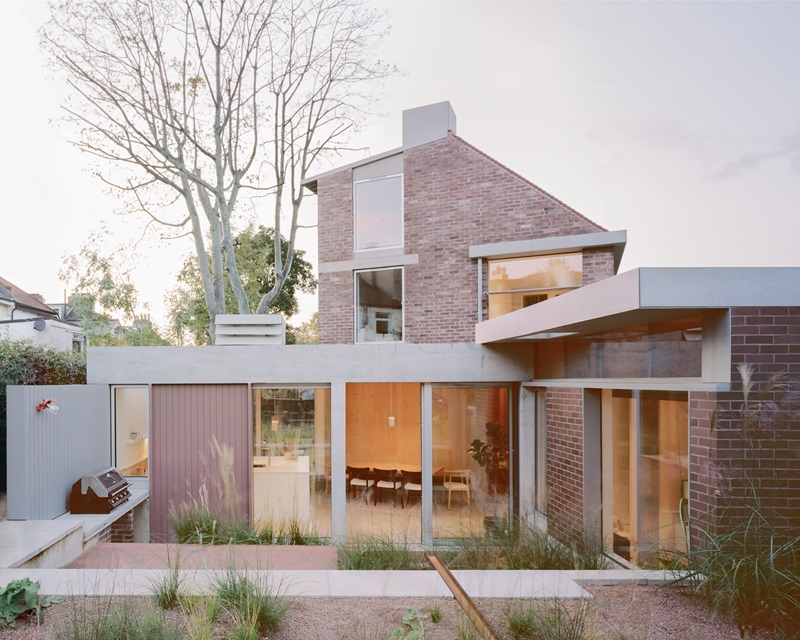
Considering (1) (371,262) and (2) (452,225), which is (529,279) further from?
(1) (371,262)

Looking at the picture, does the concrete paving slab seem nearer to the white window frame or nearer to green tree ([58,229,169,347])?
the white window frame

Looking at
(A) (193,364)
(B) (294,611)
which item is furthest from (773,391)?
(A) (193,364)

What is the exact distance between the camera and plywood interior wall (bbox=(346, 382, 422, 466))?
8.09 metres

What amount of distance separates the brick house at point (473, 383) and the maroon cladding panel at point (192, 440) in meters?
0.03

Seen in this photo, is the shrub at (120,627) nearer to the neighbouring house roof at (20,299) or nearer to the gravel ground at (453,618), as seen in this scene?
the gravel ground at (453,618)

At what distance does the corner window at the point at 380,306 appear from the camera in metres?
12.3

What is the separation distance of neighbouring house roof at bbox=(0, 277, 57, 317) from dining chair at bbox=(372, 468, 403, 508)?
61.2ft

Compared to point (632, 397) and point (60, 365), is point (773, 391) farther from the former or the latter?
point (60, 365)

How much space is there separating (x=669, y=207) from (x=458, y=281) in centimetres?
574

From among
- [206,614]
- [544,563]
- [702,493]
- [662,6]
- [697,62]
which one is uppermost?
[662,6]

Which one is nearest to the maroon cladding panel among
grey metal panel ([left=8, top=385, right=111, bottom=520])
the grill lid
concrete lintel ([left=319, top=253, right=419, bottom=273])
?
the grill lid

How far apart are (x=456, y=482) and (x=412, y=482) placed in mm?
708

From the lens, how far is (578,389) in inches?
247

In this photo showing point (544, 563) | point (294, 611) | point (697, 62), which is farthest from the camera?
point (697, 62)
